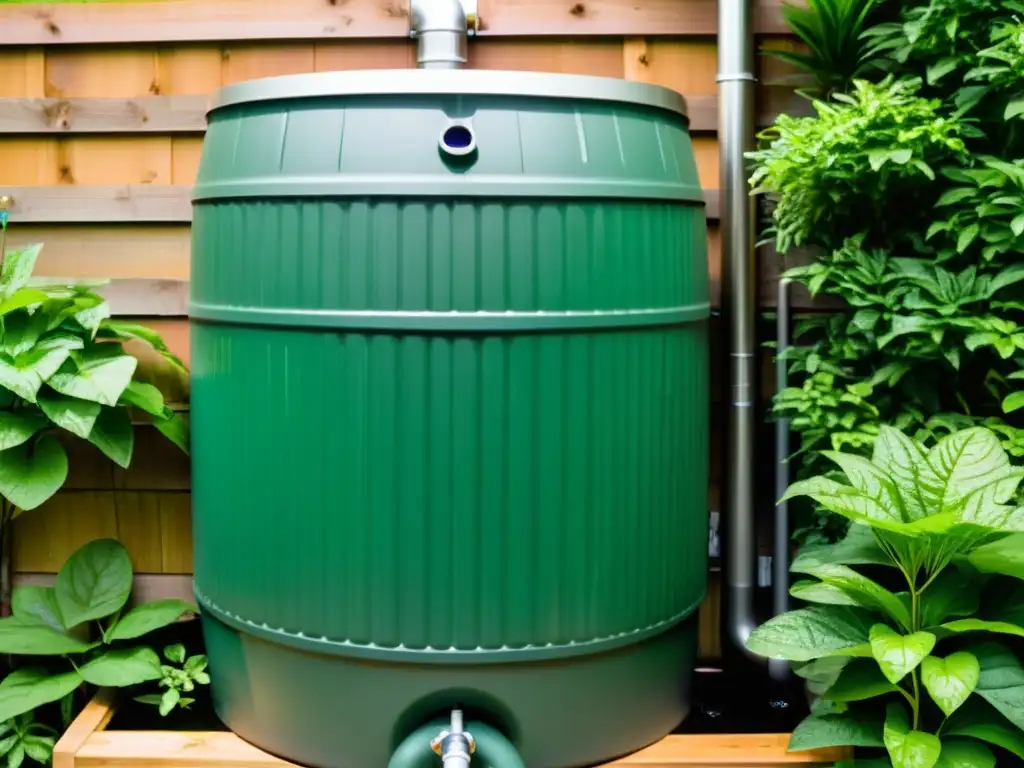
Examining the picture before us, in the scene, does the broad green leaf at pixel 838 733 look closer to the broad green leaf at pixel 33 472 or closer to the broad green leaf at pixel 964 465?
the broad green leaf at pixel 964 465

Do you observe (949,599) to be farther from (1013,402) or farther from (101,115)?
(101,115)

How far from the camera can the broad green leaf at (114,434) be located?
73.3 inches

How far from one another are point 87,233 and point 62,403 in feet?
1.60

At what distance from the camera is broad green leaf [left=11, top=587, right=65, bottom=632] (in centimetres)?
192

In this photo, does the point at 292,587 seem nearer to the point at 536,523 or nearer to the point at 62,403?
the point at 536,523

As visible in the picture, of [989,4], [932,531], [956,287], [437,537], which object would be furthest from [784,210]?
[437,537]

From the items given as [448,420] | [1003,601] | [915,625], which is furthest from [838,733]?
[448,420]

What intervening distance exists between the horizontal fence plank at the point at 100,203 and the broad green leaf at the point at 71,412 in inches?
18.2

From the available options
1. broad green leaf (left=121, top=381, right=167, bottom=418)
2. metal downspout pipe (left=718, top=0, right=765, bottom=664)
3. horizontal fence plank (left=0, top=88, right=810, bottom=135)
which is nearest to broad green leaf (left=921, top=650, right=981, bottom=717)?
metal downspout pipe (left=718, top=0, right=765, bottom=664)

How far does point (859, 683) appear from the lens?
1.53m

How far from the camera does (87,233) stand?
6.99ft

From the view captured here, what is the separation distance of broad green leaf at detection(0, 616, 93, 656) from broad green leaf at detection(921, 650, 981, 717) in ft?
4.36

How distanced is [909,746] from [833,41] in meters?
1.14

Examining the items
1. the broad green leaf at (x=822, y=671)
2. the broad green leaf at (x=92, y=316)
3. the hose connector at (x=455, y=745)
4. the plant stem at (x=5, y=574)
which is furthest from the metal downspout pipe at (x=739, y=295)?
the plant stem at (x=5, y=574)
